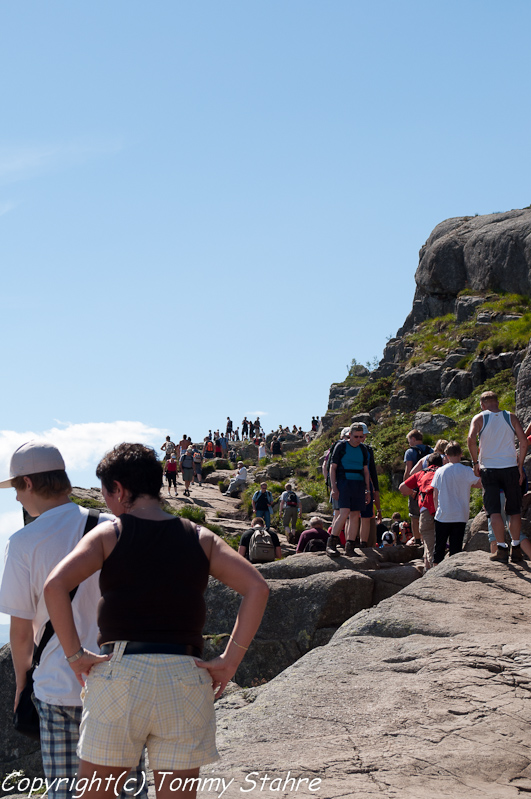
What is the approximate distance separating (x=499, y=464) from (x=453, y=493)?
2.58ft

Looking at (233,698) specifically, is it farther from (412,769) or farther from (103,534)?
(103,534)

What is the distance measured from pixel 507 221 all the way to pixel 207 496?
21.4m

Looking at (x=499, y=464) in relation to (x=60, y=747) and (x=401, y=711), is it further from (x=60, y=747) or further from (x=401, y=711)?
(x=60, y=747)

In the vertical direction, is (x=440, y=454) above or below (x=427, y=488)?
above

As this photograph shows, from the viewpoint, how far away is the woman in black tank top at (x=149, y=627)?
273 cm

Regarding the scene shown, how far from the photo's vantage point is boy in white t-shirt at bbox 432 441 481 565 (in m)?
9.55

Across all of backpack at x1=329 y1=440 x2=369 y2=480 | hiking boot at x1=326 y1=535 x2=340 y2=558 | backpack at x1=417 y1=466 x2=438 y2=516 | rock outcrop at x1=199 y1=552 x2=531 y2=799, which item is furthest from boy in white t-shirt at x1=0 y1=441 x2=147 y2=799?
backpack at x1=417 y1=466 x2=438 y2=516

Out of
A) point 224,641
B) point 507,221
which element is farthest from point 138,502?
point 507,221

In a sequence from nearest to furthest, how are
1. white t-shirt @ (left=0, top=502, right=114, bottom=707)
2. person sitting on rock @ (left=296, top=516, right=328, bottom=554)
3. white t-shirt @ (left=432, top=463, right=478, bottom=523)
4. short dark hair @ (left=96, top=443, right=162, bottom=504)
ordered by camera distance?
short dark hair @ (left=96, top=443, right=162, bottom=504) < white t-shirt @ (left=0, top=502, right=114, bottom=707) < white t-shirt @ (left=432, top=463, right=478, bottom=523) < person sitting on rock @ (left=296, top=516, right=328, bottom=554)

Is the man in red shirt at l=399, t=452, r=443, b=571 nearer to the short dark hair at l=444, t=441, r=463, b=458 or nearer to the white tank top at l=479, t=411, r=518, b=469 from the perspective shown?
the short dark hair at l=444, t=441, r=463, b=458

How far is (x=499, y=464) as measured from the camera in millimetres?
8992

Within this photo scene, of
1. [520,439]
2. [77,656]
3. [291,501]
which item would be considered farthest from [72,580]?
[291,501]

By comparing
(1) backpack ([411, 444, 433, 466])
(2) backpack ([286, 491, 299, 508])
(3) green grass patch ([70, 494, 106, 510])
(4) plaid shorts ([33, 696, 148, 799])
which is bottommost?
(2) backpack ([286, 491, 299, 508])

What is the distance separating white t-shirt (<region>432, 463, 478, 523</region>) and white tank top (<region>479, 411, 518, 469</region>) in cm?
62
